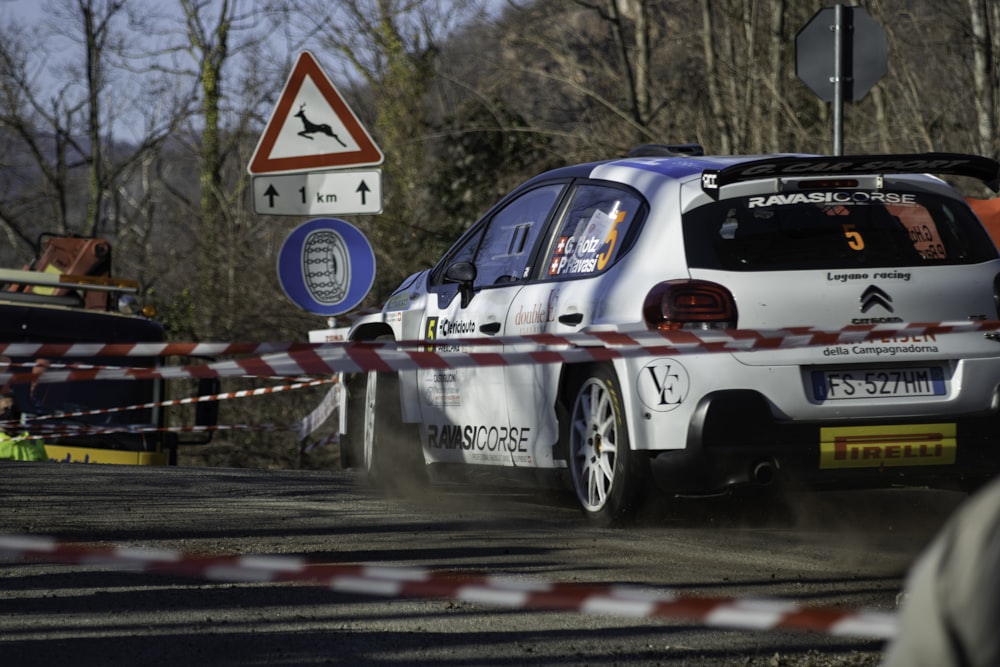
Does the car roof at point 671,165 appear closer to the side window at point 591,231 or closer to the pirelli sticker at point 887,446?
the side window at point 591,231

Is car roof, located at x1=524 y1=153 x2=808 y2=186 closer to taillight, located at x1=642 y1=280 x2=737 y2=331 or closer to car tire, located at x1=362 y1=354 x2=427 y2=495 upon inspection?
taillight, located at x1=642 y1=280 x2=737 y2=331

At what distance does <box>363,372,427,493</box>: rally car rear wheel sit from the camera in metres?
9.04

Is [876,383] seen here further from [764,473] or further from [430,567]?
[430,567]

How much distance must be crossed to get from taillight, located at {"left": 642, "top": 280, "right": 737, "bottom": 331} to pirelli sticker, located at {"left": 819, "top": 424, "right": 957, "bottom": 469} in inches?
23.8

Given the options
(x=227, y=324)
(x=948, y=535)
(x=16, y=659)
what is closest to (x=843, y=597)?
(x=16, y=659)

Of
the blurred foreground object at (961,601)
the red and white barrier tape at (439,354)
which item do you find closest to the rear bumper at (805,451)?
the red and white barrier tape at (439,354)

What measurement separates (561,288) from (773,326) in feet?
3.83

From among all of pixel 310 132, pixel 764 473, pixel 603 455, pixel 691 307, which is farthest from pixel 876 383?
pixel 310 132

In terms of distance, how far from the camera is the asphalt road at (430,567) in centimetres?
453

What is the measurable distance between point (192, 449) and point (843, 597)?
54.3 ft

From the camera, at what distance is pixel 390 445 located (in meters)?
9.23

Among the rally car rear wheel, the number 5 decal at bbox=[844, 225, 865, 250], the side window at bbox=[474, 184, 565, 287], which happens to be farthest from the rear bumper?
the rally car rear wheel

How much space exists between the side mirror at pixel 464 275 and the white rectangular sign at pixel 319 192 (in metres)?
3.79

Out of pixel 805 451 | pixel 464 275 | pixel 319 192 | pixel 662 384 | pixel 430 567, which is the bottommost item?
pixel 430 567
